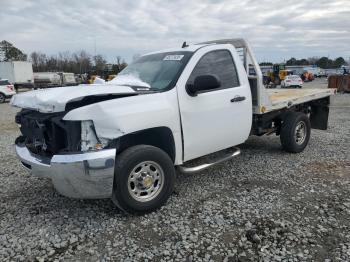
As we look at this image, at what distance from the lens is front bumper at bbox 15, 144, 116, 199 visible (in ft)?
11.1

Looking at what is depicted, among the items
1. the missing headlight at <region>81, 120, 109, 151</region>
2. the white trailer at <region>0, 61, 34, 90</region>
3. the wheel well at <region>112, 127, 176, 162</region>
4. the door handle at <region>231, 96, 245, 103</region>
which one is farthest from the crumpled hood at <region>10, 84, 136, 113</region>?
the white trailer at <region>0, 61, 34, 90</region>

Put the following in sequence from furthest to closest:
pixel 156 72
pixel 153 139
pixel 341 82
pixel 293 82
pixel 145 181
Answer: pixel 293 82, pixel 341 82, pixel 156 72, pixel 153 139, pixel 145 181

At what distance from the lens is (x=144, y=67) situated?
5.07m

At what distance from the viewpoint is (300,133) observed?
664cm

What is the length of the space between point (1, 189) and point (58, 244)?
2.14 metres

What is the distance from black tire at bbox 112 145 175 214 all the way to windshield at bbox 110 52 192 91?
910 millimetres

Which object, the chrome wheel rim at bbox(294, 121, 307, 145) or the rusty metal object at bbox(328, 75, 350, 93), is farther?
the rusty metal object at bbox(328, 75, 350, 93)

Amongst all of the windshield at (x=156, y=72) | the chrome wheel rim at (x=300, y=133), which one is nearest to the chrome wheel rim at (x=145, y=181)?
the windshield at (x=156, y=72)

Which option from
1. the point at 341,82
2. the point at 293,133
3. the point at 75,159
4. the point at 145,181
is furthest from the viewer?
the point at 341,82

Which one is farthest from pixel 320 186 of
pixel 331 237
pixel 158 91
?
pixel 158 91

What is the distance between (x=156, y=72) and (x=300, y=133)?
136 inches

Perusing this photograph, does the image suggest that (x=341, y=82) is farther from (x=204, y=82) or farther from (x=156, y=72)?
(x=204, y=82)

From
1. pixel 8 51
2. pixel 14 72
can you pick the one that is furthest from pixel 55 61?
pixel 14 72

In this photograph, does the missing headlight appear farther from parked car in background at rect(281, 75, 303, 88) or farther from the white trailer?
the white trailer
